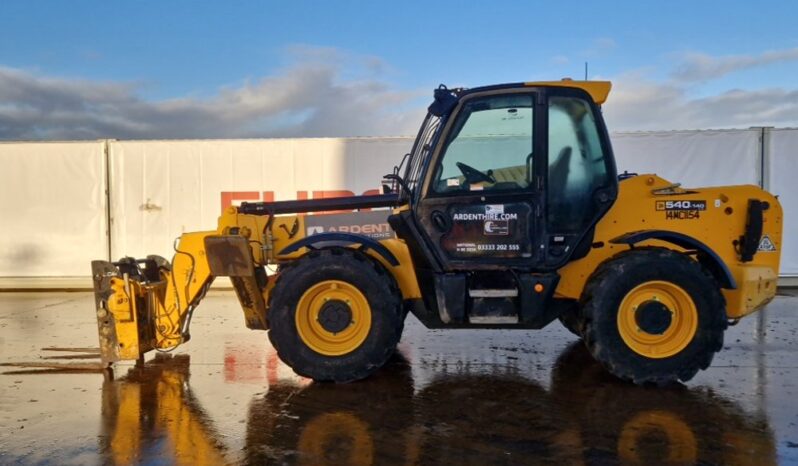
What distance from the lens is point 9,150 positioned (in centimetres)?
1161

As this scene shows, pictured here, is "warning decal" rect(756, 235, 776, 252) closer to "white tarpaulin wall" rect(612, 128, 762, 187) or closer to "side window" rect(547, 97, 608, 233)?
"side window" rect(547, 97, 608, 233)

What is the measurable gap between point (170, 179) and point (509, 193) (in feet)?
27.8

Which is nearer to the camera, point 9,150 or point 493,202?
point 493,202

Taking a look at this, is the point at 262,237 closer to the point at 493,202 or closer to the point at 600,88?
the point at 493,202

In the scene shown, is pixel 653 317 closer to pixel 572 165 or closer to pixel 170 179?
pixel 572 165

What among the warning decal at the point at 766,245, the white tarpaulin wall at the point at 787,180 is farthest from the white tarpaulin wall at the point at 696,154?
the warning decal at the point at 766,245

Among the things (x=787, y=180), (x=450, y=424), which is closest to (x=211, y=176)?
(x=450, y=424)

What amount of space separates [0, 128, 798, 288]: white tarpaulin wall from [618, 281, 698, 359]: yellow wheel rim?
22.4 ft

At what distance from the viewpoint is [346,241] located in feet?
16.9

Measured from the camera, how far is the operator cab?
492 centimetres

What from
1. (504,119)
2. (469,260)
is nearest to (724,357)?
(469,260)

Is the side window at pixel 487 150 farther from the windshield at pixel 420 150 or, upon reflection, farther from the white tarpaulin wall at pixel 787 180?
the white tarpaulin wall at pixel 787 180

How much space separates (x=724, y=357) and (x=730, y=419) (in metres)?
1.95

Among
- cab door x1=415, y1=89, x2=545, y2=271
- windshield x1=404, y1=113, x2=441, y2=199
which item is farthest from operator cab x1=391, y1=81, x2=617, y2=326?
windshield x1=404, y1=113, x2=441, y2=199
